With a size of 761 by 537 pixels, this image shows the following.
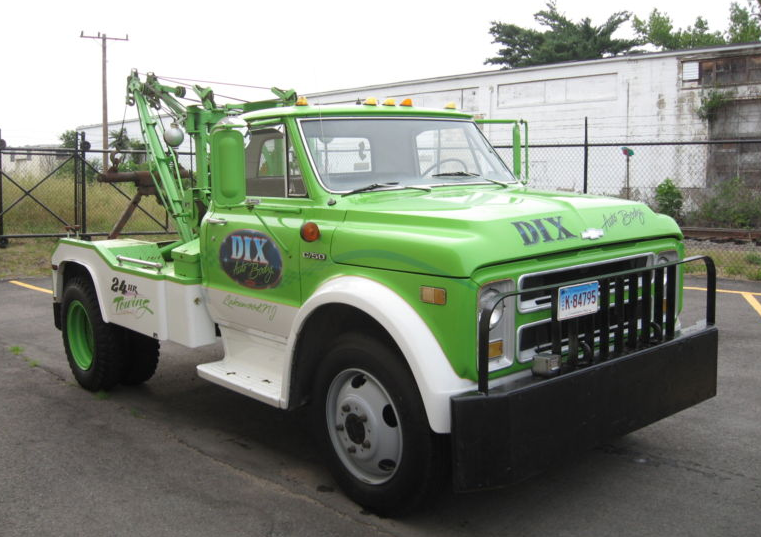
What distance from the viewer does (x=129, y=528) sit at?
3934mm

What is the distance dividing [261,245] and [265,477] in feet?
4.63

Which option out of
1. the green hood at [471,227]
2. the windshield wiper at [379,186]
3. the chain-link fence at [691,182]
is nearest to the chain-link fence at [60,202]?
the chain-link fence at [691,182]

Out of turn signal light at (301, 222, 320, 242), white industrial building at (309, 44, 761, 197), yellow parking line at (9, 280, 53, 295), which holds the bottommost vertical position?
yellow parking line at (9, 280, 53, 295)

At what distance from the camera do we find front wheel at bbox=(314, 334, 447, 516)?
3.67 metres

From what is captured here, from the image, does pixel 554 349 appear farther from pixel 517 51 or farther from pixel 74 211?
pixel 517 51

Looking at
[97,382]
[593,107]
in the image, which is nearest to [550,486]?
[97,382]

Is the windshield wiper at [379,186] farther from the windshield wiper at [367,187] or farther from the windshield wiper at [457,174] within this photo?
the windshield wiper at [457,174]

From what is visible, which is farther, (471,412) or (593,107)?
(593,107)

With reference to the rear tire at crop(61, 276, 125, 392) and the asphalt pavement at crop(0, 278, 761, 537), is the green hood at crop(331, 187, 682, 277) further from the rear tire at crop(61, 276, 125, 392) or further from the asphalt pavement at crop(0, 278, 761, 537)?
the rear tire at crop(61, 276, 125, 392)

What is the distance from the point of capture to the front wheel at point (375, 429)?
367cm

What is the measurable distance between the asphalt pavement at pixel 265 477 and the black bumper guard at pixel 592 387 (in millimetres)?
481

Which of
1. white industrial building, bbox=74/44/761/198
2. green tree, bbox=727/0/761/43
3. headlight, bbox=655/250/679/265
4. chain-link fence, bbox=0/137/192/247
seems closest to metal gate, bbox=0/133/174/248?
chain-link fence, bbox=0/137/192/247

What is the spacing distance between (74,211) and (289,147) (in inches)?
505

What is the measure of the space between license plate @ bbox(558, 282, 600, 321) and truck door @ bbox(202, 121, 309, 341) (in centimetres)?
154
